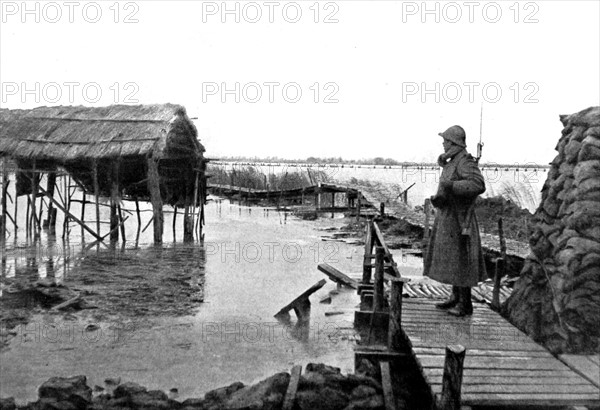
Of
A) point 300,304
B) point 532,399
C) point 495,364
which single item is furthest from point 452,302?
point 300,304

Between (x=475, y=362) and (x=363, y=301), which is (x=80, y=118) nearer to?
(x=363, y=301)

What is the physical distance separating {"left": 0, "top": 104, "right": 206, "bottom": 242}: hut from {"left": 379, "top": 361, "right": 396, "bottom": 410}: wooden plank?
445 inches

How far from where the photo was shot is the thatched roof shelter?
→ 53.1ft

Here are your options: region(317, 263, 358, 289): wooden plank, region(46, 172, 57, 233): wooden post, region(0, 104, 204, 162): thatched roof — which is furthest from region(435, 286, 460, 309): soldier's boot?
region(46, 172, 57, 233): wooden post

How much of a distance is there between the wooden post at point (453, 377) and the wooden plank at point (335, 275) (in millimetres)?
6580

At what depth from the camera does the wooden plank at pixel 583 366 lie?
4.54m

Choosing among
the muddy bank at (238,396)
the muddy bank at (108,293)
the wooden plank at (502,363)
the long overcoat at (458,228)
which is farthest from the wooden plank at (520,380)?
the muddy bank at (108,293)

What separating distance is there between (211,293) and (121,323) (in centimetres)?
247

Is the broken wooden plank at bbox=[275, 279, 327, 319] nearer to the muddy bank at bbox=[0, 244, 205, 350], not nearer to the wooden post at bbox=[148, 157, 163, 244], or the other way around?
the muddy bank at bbox=[0, 244, 205, 350]

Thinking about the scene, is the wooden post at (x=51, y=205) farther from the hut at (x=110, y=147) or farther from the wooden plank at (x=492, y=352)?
the wooden plank at (x=492, y=352)

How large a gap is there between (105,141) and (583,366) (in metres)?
14.4

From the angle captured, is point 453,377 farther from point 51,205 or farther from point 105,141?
point 51,205

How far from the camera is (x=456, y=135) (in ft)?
20.3

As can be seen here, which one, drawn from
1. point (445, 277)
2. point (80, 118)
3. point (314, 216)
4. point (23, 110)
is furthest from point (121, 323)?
point (314, 216)
